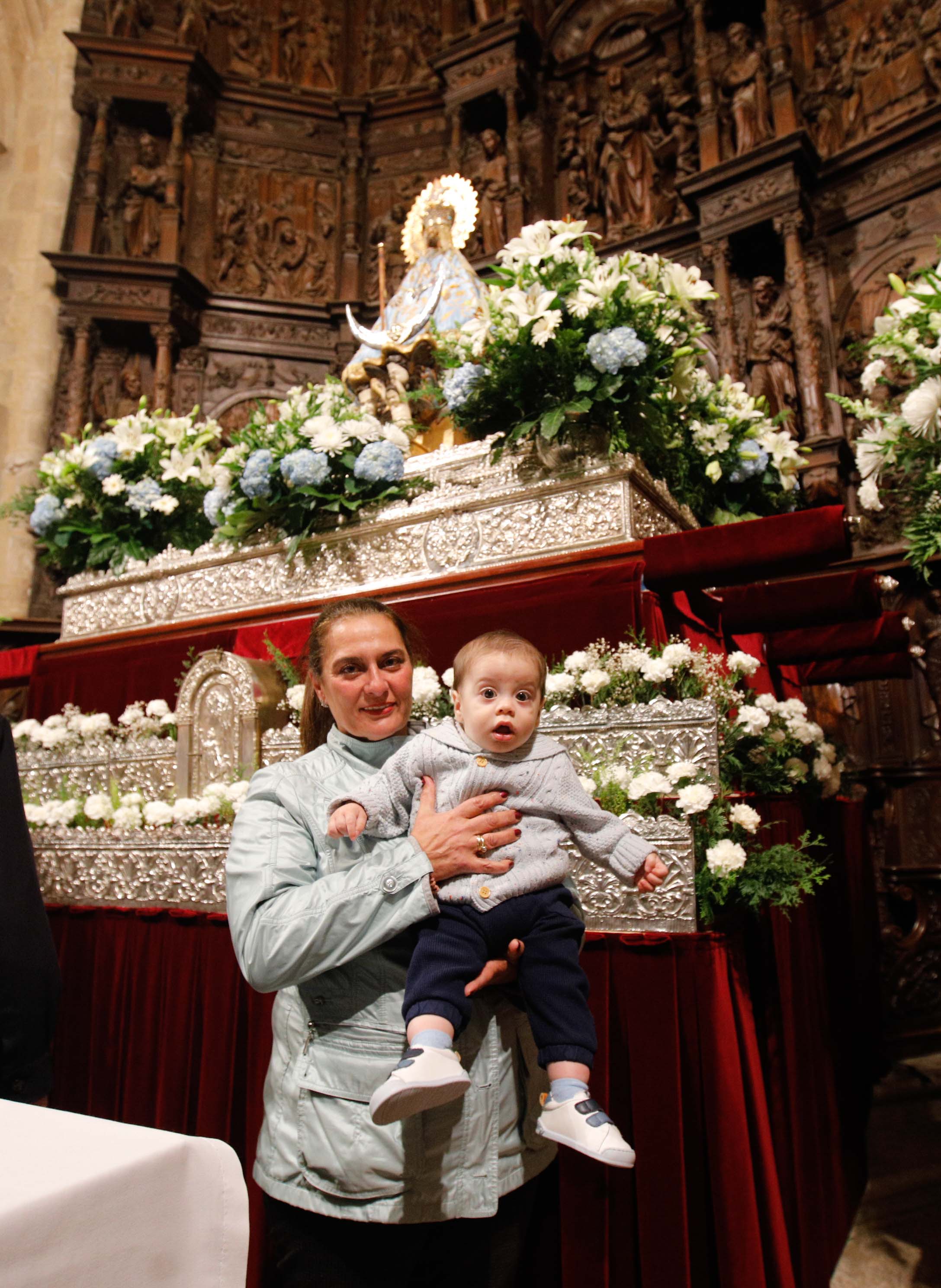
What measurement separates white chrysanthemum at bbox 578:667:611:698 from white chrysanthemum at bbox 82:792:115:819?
198cm

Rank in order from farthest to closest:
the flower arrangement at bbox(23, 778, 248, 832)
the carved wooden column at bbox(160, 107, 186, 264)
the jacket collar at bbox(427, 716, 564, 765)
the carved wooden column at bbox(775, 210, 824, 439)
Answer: the carved wooden column at bbox(160, 107, 186, 264), the carved wooden column at bbox(775, 210, 824, 439), the flower arrangement at bbox(23, 778, 248, 832), the jacket collar at bbox(427, 716, 564, 765)

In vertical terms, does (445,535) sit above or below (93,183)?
below

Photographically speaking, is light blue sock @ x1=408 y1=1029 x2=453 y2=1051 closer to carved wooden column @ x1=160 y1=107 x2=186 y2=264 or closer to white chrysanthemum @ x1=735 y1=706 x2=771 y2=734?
white chrysanthemum @ x1=735 y1=706 x2=771 y2=734

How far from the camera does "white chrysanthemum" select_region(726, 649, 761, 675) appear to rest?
3062 millimetres

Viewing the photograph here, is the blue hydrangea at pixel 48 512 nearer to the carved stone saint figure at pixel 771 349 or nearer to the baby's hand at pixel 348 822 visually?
the baby's hand at pixel 348 822

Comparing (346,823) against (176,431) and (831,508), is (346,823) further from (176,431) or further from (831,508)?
(176,431)

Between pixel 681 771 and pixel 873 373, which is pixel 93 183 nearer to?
pixel 873 373

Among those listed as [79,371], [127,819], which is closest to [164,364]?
[79,371]

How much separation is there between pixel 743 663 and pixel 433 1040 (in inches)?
83.3

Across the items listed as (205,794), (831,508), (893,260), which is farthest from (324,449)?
(893,260)

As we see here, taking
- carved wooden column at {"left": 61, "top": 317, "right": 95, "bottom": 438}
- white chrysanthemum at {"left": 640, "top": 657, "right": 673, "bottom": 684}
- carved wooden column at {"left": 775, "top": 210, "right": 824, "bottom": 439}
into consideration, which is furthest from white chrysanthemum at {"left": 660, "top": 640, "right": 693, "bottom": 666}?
carved wooden column at {"left": 61, "top": 317, "right": 95, "bottom": 438}

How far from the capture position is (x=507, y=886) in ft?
4.83

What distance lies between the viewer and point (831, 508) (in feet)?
8.89

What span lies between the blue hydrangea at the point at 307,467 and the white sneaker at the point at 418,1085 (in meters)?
3.20
